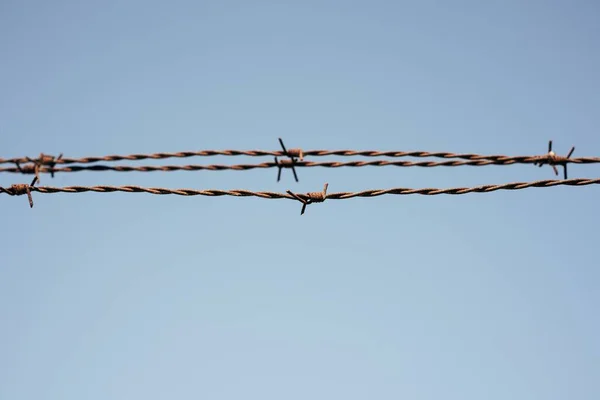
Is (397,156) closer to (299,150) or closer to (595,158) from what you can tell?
(299,150)

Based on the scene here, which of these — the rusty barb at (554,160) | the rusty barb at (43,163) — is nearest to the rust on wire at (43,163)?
the rusty barb at (43,163)

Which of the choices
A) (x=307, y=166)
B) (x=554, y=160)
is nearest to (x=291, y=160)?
(x=307, y=166)

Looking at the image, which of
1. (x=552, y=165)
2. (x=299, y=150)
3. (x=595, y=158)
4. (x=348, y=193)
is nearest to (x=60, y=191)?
(x=299, y=150)

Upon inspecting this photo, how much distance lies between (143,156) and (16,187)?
894mm

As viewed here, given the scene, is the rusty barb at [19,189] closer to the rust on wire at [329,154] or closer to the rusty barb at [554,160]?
the rust on wire at [329,154]

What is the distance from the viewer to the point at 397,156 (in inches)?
155

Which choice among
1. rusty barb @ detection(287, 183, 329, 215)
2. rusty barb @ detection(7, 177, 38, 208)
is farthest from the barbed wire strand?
rusty barb @ detection(7, 177, 38, 208)

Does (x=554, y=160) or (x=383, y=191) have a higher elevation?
(x=554, y=160)

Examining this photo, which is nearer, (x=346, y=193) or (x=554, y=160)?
(x=346, y=193)

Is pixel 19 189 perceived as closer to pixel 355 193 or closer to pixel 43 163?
pixel 43 163

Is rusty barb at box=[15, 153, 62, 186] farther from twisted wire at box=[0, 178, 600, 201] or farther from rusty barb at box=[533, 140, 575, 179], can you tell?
rusty barb at box=[533, 140, 575, 179]

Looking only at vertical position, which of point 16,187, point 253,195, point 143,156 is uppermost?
point 143,156

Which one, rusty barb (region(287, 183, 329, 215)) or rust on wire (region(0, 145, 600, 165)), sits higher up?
rust on wire (region(0, 145, 600, 165))

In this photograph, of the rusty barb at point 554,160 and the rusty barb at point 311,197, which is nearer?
the rusty barb at point 311,197
